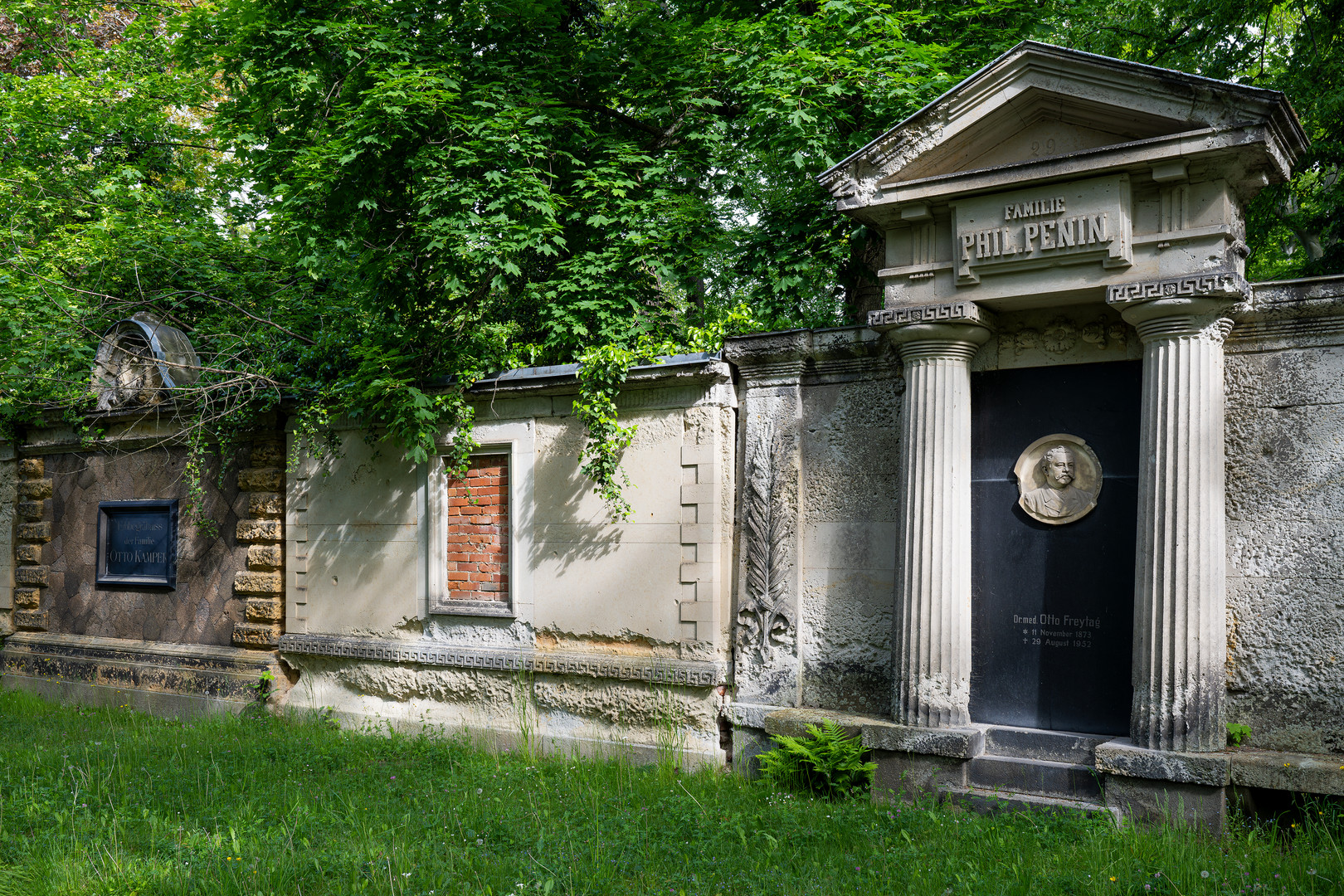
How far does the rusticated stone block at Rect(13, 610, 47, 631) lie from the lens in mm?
11281

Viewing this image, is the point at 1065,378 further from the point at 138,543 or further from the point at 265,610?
the point at 138,543

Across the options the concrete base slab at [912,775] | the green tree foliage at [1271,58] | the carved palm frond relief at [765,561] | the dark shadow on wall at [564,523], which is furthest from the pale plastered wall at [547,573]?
the green tree foliage at [1271,58]

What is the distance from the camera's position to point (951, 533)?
596 cm

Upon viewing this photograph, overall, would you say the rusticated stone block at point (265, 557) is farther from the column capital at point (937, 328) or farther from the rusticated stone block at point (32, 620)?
the column capital at point (937, 328)

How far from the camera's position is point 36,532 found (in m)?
11.4

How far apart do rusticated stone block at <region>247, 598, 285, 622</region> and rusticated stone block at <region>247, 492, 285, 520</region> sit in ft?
2.73

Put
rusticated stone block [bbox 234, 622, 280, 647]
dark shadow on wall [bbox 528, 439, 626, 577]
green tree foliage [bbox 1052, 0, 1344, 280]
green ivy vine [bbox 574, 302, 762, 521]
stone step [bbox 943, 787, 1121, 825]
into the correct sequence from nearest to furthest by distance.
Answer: stone step [bbox 943, 787, 1121, 825], green ivy vine [bbox 574, 302, 762, 521], dark shadow on wall [bbox 528, 439, 626, 577], green tree foliage [bbox 1052, 0, 1344, 280], rusticated stone block [bbox 234, 622, 280, 647]

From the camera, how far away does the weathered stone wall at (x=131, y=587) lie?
9789 mm

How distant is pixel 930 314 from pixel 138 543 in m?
9.10

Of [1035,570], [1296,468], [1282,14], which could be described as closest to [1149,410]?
[1296,468]

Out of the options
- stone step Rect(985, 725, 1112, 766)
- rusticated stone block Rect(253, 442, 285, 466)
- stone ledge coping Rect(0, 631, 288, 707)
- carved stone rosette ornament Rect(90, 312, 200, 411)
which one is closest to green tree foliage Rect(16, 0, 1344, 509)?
carved stone rosette ornament Rect(90, 312, 200, 411)

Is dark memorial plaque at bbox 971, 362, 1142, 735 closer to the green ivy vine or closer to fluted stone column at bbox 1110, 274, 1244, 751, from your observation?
fluted stone column at bbox 1110, 274, 1244, 751

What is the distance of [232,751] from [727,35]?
7.76 meters

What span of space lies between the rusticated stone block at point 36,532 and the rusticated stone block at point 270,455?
12.7 ft
